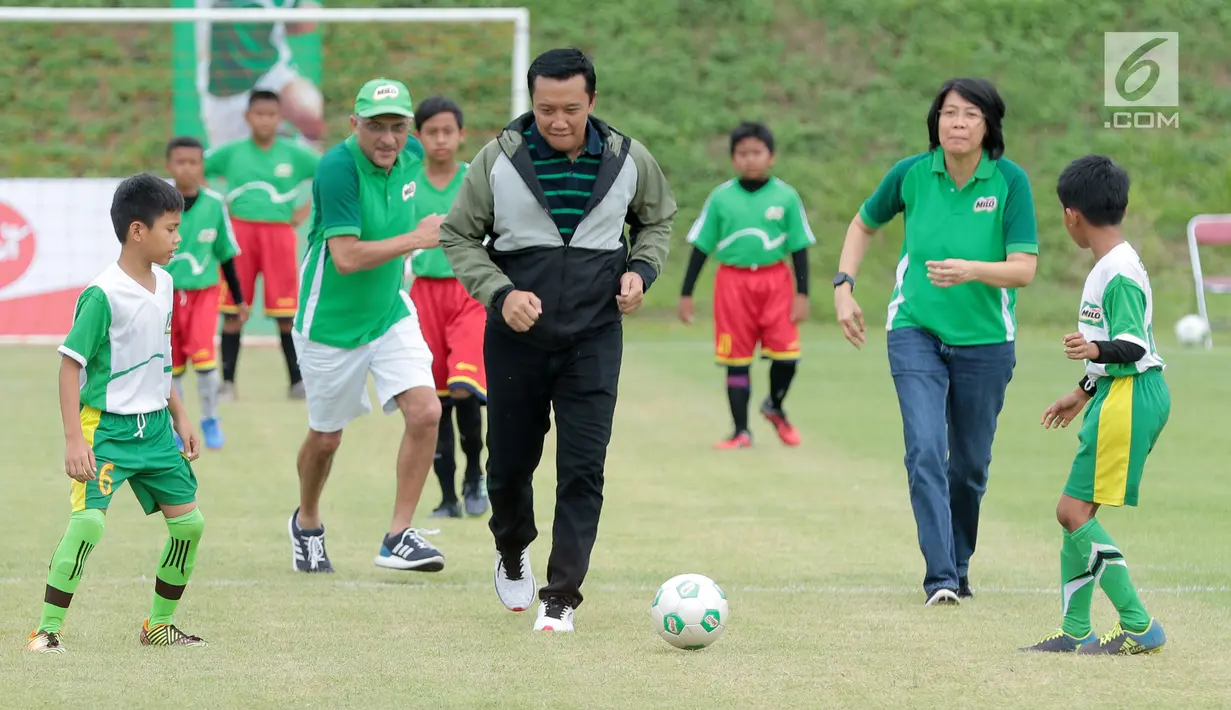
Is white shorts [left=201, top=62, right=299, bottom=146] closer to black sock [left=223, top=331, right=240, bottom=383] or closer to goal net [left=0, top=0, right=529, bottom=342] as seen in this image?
goal net [left=0, top=0, right=529, bottom=342]

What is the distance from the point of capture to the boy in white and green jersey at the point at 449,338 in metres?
9.08

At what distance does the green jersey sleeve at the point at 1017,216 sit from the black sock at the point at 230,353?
872 centimetres

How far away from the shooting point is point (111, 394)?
5.57 metres

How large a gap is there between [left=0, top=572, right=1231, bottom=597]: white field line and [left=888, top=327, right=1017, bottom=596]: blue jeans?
199 millimetres

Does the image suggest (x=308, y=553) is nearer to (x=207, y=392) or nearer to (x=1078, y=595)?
(x=1078, y=595)

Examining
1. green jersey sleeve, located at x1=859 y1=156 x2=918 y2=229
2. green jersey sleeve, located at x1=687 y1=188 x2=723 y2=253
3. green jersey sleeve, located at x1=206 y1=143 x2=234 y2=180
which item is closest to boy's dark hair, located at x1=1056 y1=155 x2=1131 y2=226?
green jersey sleeve, located at x1=859 y1=156 x2=918 y2=229

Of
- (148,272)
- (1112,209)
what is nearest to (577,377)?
(148,272)

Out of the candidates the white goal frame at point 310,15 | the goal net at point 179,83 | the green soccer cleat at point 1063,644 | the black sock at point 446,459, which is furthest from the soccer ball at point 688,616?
the goal net at point 179,83

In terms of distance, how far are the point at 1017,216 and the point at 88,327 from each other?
3.35m

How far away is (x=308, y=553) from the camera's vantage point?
7.38 metres

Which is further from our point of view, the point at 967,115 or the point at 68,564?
the point at 967,115

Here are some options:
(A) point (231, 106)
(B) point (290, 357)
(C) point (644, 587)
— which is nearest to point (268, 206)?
(B) point (290, 357)

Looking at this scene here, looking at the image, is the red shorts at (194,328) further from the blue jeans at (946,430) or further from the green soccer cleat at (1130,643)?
the green soccer cleat at (1130,643)

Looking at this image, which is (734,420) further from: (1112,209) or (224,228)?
(1112,209)
